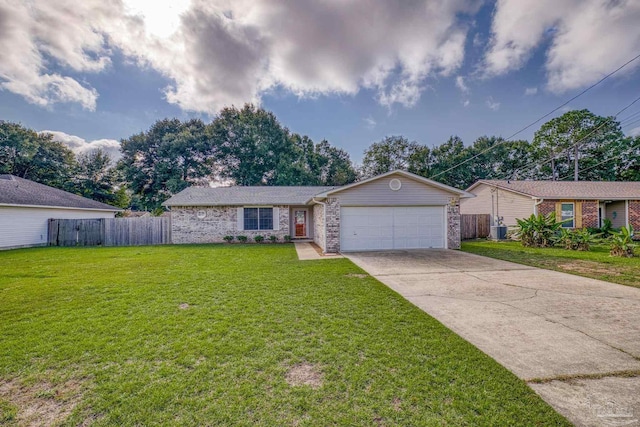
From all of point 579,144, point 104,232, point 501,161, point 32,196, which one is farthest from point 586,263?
point 579,144

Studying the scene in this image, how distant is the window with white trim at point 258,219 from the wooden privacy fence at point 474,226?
11.6 metres

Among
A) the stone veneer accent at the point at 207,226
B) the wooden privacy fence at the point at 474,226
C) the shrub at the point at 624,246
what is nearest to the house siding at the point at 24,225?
the stone veneer accent at the point at 207,226

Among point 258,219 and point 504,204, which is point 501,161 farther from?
point 258,219

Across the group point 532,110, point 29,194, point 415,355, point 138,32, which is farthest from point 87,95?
point 532,110

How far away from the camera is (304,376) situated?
9.01 ft

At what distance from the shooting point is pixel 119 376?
273 centimetres

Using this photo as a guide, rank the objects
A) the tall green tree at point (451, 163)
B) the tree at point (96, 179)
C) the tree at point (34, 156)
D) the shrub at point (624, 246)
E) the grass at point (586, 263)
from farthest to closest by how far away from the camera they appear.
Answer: the tall green tree at point (451, 163) < the tree at point (96, 179) < the tree at point (34, 156) < the shrub at point (624, 246) < the grass at point (586, 263)

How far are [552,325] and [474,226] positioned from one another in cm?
1436

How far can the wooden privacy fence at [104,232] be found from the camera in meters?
15.2

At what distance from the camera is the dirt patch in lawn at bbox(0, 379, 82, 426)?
220cm

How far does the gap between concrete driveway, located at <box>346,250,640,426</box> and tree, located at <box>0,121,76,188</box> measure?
117 ft

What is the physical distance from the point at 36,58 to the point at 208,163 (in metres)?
16.4

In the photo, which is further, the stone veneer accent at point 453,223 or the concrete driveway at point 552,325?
the stone veneer accent at point 453,223

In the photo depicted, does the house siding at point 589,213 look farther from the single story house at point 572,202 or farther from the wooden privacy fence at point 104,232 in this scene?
the wooden privacy fence at point 104,232
